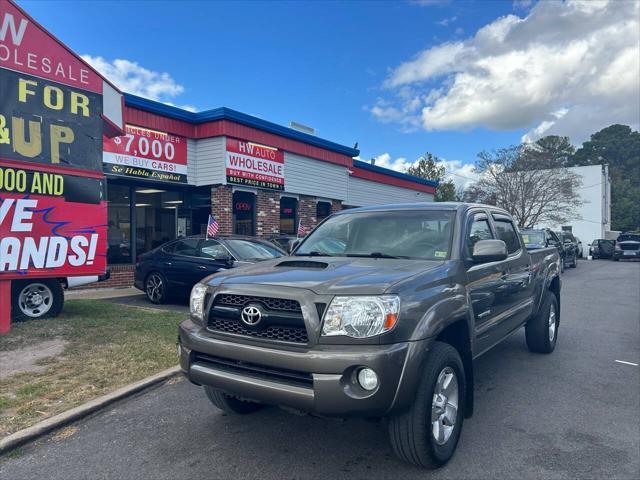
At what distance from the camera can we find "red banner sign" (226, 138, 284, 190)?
14.1 metres

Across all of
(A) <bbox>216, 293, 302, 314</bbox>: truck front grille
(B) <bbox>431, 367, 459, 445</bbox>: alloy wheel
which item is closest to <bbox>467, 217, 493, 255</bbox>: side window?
(B) <bbox>431, 367, 459, 445</bbox>: alloy wheel

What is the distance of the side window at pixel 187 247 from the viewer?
960cm

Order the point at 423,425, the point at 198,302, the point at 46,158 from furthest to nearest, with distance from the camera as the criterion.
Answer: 1. the point at 46,158
2. the point at 198,302
3. the point at 423,425

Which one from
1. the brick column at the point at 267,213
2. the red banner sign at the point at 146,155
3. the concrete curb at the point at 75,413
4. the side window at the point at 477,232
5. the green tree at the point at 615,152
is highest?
the green tree at the point at 615,152

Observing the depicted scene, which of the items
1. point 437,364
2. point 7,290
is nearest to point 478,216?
point 437,364

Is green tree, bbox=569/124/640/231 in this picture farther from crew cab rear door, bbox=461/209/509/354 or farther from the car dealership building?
crew cab rear door, bbox=461/209/509/354

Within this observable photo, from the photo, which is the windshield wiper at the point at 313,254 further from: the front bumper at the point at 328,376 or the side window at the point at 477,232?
the front bumper at the point at 328,376

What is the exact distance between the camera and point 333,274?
10.0 ft

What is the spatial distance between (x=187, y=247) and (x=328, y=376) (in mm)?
7756

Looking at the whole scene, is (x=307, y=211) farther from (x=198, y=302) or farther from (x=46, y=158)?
(x=198, y=302)

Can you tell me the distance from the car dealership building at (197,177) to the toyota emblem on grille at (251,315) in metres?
10.4

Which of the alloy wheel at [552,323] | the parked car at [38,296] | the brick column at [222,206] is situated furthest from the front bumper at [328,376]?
the brick column at [222,206]

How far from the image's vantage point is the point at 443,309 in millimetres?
3035

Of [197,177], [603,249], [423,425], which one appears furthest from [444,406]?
[603,249]
